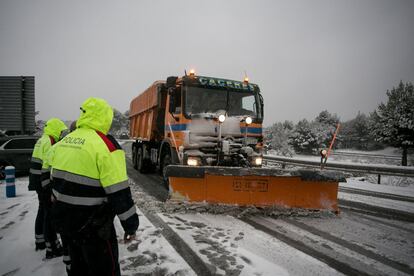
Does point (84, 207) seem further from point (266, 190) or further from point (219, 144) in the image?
point (219, 144)

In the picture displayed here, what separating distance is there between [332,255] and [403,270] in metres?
0.77

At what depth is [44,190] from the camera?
3.44 meters

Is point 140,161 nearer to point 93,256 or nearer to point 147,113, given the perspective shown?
point 147,113

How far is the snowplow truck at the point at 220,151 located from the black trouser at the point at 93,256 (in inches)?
126

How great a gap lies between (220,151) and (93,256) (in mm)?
4565

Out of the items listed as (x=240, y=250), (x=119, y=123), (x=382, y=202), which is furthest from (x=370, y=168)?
(x=119, y=123)

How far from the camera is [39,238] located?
363cm

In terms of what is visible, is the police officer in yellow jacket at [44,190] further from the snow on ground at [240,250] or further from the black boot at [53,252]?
the snow on ground at [240,250]

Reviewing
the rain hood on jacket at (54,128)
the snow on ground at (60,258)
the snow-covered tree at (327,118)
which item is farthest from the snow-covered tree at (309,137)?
the rain hood on jacket at (54,128)

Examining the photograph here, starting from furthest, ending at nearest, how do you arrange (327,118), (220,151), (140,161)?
1. (327,118)
2. (140,161)
3. (220,151)

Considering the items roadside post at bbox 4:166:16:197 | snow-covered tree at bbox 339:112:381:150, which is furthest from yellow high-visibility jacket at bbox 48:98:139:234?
snow-covered tree at bbox 339:112:381:150

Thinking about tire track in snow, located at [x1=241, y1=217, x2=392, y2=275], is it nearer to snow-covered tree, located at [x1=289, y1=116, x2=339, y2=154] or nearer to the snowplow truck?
the snowplow truck

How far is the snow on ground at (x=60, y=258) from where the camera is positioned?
10.2ft

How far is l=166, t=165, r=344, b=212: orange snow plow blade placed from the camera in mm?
5332
